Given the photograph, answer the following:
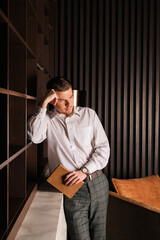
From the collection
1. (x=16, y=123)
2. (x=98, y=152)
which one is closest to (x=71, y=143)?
(x=98, y=152)

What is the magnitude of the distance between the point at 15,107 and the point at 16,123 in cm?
9

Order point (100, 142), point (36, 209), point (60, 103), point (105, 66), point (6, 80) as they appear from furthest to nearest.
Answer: point (105, 66)
point (100, 142)
point (60, 103)
point (36, 209)
point (6, 80)

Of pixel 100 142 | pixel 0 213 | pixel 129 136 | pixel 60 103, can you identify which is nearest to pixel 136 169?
pixel 129 136

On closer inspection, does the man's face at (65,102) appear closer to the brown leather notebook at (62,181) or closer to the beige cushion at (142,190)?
the brown leather notebook at (62,181)

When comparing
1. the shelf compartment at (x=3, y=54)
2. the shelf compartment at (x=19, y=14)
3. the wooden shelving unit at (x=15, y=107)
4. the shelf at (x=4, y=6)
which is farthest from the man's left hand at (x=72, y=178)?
the shelf at (x=4, y=6)

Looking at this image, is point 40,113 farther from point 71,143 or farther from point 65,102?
point 71,143

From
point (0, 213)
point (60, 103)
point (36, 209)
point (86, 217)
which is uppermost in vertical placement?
point (60, 103)

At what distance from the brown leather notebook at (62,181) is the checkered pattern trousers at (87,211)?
139 millimetres

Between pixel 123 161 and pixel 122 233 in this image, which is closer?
pixel 122 233

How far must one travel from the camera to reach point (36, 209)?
1.60 m

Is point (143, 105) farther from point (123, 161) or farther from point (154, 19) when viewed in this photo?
point (154, 19)

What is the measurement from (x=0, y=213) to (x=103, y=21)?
2.80 metres

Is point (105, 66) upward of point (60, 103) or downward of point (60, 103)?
upward

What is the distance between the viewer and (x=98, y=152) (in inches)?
73.2
